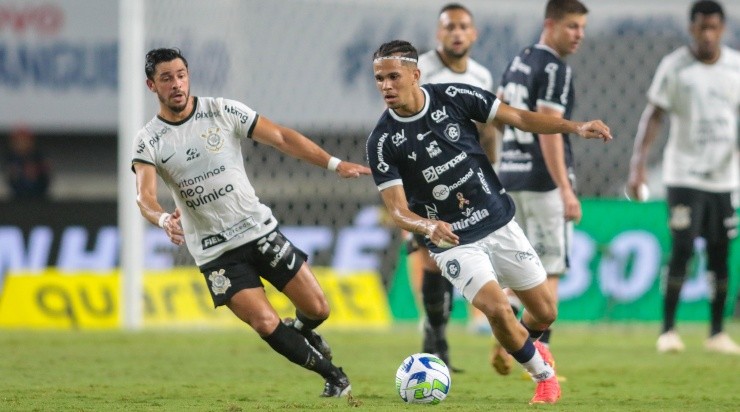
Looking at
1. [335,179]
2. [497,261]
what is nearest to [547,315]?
[497,261]

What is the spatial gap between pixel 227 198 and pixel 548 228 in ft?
7.76

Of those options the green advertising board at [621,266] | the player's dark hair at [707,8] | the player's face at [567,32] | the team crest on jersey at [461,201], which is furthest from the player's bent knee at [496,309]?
the green advertising board at [621,266]

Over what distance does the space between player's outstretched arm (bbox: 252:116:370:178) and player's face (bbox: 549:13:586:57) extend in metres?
2.00

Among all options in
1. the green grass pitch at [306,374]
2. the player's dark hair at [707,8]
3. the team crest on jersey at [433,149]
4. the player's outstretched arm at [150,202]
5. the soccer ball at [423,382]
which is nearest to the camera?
the player's outstretched arm at [150,202]

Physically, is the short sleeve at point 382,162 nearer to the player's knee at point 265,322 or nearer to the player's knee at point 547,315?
the player's knee at point 265,322

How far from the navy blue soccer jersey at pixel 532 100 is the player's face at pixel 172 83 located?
7.38ft

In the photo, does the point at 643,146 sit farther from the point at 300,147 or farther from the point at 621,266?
the point at 300,147

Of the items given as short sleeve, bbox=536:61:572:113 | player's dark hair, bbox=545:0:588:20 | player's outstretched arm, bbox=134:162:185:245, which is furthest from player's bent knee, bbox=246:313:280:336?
player's dark hair, bbox=545:0:588:20

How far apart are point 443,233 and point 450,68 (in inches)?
124

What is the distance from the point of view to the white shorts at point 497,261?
727 cm

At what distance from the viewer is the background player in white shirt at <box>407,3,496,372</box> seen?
9133 mm

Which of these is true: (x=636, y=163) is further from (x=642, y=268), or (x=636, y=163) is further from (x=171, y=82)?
(x=171, y=82)

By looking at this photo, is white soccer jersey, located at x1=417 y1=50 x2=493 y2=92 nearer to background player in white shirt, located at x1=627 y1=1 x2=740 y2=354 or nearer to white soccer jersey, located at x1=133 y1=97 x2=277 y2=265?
background player in white shirt, located at x1=627 y1=1 x2=740 y2=354

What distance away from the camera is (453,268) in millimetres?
7324
